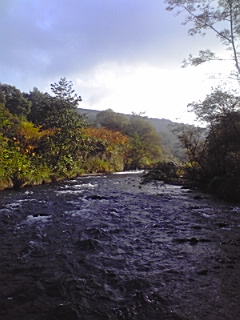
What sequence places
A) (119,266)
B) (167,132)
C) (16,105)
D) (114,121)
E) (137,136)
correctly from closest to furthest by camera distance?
(119,266)
(16,105)
(137,136)
(114,121)
(167,132)

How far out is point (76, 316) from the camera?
2.77m

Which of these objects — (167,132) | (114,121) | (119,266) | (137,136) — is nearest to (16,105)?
(137,136)

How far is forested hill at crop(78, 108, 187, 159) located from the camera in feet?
44.7

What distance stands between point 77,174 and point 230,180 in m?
14.5

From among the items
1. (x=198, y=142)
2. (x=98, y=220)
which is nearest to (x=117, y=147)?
(x=198, y=142)

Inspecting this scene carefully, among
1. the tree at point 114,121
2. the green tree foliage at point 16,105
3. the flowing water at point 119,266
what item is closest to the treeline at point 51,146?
the green tree foliage at point 16,105

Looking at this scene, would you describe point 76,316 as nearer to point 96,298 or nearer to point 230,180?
point 96,298

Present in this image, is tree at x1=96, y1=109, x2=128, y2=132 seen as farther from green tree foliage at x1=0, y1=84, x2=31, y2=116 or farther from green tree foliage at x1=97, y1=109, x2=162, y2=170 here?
green tree foliage at x1=0, y1=84, x2=31, y2=116

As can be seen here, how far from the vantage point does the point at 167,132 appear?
84312 millimetres

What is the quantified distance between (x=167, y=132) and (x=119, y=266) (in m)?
82.5

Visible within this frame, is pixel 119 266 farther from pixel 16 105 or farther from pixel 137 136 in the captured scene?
pixel 137 136

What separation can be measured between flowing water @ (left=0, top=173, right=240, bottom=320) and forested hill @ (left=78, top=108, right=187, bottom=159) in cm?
650

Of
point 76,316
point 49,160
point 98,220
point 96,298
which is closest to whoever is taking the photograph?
point 76,316

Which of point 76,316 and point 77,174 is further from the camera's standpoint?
point 77,174
